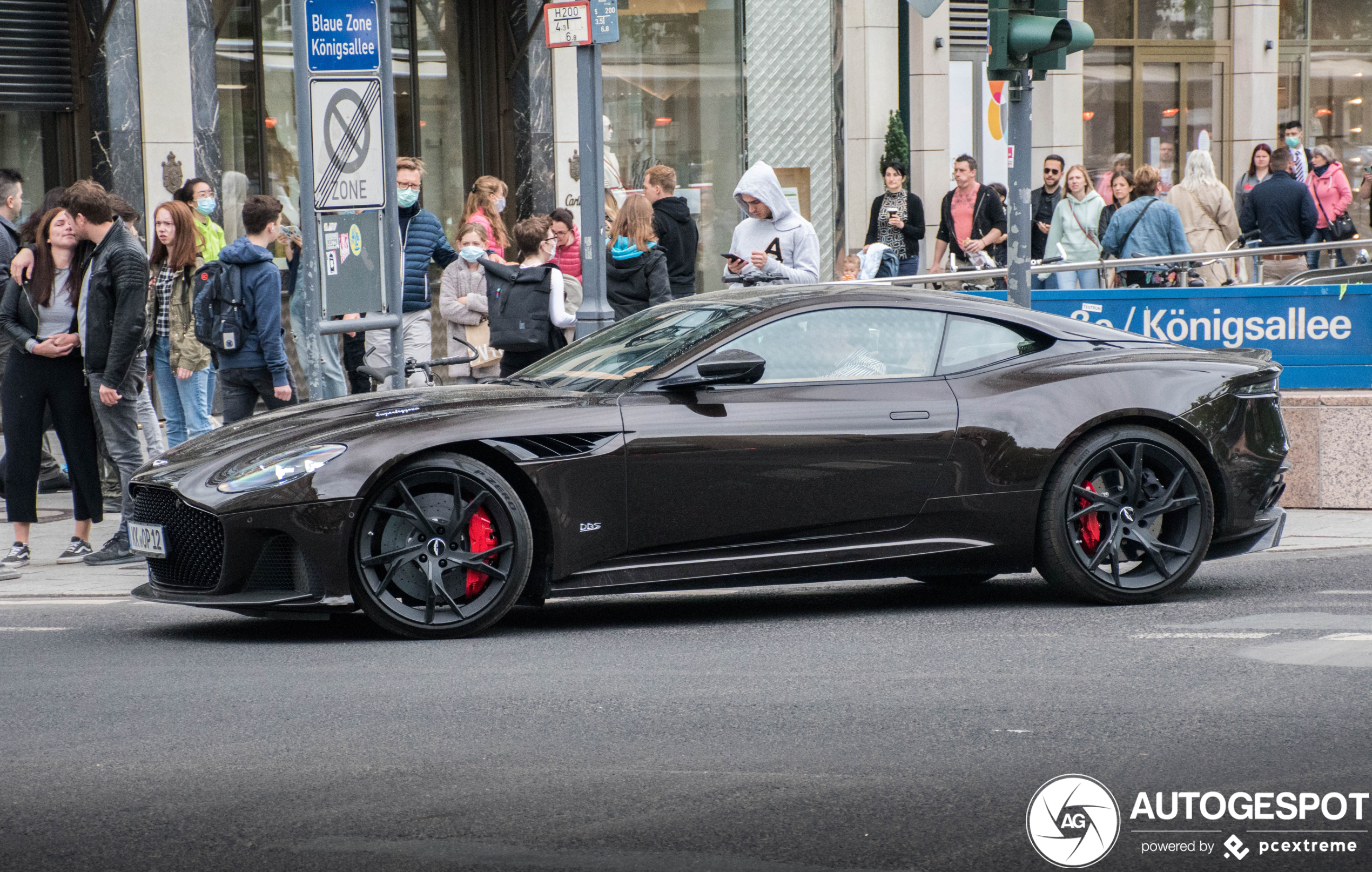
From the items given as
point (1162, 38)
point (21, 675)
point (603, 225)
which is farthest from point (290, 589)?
point (1162, 38)

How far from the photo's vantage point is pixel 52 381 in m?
9.24

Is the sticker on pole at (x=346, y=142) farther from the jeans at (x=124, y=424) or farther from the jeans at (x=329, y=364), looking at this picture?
the jeans at (x=329, y=364)

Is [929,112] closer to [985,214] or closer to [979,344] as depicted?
[985,214]

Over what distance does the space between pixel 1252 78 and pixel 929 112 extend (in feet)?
23.4

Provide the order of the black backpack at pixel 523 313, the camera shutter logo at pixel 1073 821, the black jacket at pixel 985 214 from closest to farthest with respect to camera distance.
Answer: the camera shutter logo at pixel 1073 821 < the black backpack at pixel 523 313 < the black jacket at pixel 985 214

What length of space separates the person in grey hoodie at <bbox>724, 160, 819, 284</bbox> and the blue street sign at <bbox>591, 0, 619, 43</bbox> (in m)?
1.41

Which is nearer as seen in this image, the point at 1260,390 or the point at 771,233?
the point at 1260,390

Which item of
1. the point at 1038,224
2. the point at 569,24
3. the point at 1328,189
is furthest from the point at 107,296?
the point at 1328,189

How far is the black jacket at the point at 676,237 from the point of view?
39.3 ft

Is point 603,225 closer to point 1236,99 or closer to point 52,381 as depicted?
point 52,381

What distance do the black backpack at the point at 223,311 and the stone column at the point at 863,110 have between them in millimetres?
10561

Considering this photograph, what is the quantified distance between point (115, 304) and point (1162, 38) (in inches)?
746

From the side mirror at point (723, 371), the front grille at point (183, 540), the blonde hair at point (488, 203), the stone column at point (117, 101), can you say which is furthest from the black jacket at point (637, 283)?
the stone column at point (117, 101)

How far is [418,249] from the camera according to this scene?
1181 centimetres
